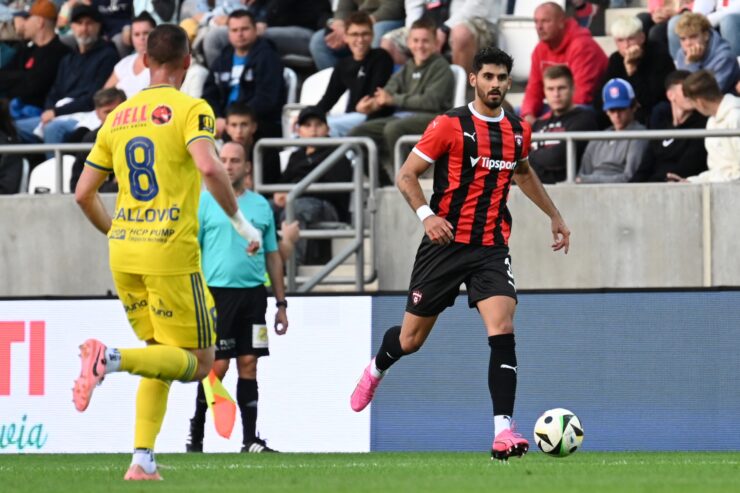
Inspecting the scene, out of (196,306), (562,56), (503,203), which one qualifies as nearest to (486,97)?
(503,203)

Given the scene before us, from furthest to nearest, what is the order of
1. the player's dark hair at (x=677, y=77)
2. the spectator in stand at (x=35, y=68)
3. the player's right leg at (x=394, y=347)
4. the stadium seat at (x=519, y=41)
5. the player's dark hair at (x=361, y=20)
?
the spectator in stand at (x=35, y=68) < the stadium seat at (x=519, y=41) < the player's dark hair at (x=361, y=20) < the player's dark hair at (x=677, y=77) < the player's right leg at (x=394, y=347)

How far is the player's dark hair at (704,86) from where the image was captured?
43.8 feet

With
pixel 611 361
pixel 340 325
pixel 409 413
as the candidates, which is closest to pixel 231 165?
pixel 340 325

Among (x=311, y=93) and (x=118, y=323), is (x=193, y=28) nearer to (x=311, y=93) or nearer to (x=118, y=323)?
(x=311, y=93)

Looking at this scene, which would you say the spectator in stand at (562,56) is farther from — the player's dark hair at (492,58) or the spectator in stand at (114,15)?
the player's dark hair at (492,58)

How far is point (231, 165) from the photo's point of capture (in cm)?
1206

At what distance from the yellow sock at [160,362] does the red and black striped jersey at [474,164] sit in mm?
2214

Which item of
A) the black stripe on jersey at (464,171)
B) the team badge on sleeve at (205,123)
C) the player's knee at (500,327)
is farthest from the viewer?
the black stripe on jersey at (464,171)

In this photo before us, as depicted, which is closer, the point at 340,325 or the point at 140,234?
the point at 140,234

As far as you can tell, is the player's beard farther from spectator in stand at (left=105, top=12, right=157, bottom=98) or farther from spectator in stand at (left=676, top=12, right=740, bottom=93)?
spectator in stand at (left=105, top=12, right=157, bottom=98)

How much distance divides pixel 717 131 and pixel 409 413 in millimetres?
3204

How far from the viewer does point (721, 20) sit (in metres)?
14.9

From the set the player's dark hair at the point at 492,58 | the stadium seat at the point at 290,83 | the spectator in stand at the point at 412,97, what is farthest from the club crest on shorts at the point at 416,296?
the stadium seat at the point at 290,83

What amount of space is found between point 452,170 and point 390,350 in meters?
1.27
